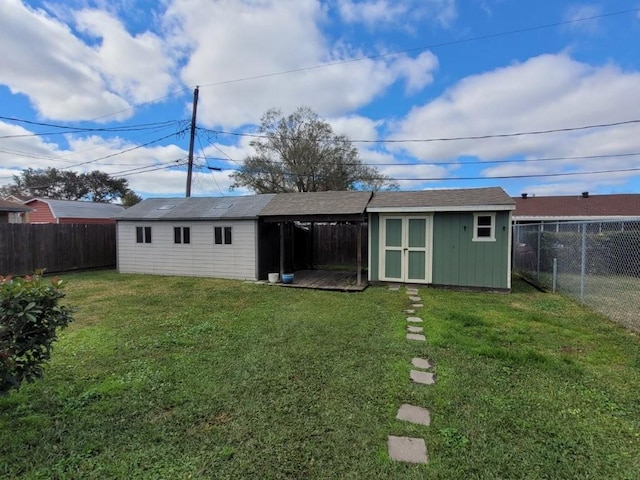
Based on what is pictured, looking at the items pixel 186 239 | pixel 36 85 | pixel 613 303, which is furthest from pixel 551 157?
pixel 36 85

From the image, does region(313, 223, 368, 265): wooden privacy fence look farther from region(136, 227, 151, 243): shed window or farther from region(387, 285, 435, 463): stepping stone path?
region(387, 285, 435, 463): stepping stone path

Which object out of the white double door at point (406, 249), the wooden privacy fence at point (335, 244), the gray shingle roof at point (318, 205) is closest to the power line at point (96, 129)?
the gray shingle roof at point (318, 205)

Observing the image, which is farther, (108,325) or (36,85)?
(36,85)

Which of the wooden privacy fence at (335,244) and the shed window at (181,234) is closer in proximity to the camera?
the shed window at (181,234)

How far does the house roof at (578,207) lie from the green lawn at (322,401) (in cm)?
1909

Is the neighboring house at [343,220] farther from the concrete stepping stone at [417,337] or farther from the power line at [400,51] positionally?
the power line at [400,51]

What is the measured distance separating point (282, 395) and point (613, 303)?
6.84 metres

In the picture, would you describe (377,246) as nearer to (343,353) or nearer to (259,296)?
(259,296)

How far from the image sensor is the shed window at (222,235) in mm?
10210

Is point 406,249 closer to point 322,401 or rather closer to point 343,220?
point 343,220

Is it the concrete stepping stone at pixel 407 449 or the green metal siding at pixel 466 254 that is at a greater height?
the green metal siding at pixel 466 254

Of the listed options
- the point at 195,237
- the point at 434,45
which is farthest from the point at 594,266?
the point at 195,237

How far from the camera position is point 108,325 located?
5.18 m

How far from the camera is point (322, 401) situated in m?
2.81
